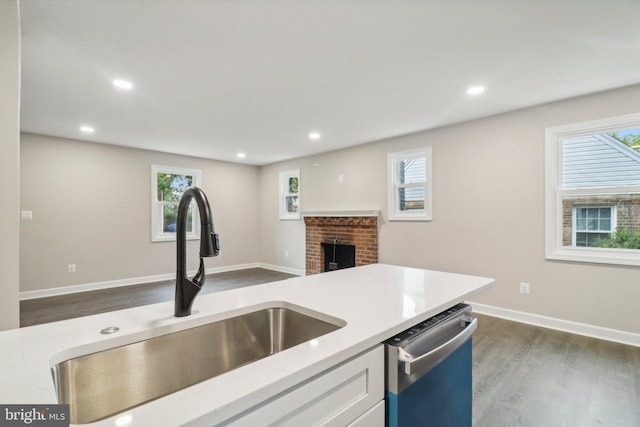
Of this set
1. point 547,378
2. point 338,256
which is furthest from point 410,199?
point 547,378

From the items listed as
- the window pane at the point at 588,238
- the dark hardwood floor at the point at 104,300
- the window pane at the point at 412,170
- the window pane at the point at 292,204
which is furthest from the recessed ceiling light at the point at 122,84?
the window pane at the point at 588,238

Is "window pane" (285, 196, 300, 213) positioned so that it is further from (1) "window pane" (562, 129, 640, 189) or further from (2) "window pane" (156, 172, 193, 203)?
(1) "window pane" (562, 129, 640, 189)

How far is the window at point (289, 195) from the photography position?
21.1 ft

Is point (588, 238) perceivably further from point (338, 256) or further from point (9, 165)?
point (9, 165)

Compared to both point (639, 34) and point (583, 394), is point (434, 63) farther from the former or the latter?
point (583, 394)

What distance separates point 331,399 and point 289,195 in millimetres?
5874

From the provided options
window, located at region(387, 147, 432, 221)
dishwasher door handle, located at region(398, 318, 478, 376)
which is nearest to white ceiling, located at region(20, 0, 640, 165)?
window, located at region(387, 147, 432, 221)

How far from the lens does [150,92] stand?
299 cm

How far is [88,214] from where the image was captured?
4801 mm

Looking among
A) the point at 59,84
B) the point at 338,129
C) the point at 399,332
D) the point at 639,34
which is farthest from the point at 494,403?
the point at 59,84

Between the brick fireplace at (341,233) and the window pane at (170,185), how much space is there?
96.7 inches

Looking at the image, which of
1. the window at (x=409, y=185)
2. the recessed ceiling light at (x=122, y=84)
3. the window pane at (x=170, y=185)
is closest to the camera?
the recessed ceiling light at (x=122, y=84)

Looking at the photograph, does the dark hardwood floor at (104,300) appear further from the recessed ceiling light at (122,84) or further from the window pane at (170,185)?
the recessed ceiling light at (122,84)

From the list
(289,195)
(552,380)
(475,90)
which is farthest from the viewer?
(289,195)
